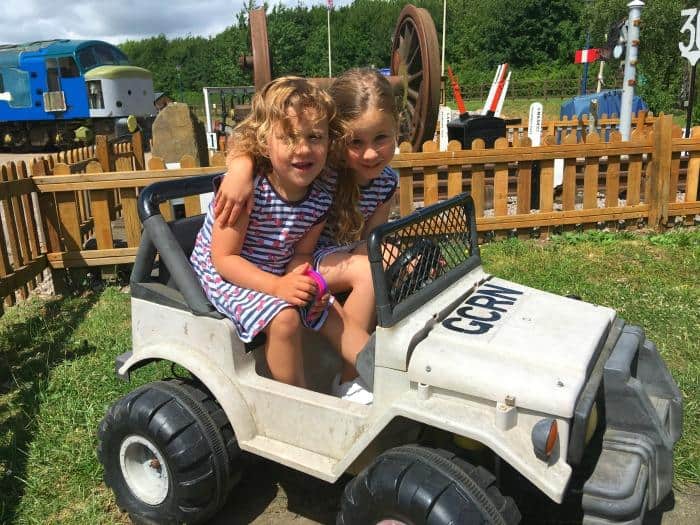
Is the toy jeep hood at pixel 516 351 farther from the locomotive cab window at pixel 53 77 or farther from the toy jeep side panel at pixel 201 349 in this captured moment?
the locomotive cab window at pixel 53 77

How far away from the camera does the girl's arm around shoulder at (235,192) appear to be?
2023 millimetres

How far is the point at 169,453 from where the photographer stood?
6.65 ft

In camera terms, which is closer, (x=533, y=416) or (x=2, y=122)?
(x=533, y=416)

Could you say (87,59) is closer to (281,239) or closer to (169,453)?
(281,239)

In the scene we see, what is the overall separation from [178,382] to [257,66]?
14.5ft

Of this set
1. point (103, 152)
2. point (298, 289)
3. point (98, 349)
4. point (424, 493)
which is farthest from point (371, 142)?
point (103, 152)

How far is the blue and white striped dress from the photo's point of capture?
2.02 m

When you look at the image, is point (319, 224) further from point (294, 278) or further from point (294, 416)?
point (294, 416)

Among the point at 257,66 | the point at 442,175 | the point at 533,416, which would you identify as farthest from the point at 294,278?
the point at 442,175

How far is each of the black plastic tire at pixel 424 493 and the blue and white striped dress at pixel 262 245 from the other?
62 centimetres

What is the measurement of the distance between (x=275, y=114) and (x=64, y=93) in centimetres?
2181

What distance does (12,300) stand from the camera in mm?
4785

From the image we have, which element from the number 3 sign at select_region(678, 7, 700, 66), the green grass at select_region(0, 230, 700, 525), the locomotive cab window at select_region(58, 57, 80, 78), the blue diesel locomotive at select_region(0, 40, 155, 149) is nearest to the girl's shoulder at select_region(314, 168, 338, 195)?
the green grass at select_region(0, 230, 700, 525)

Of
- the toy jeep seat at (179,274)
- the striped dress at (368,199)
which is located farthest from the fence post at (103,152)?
the striped dress at (368,199)
